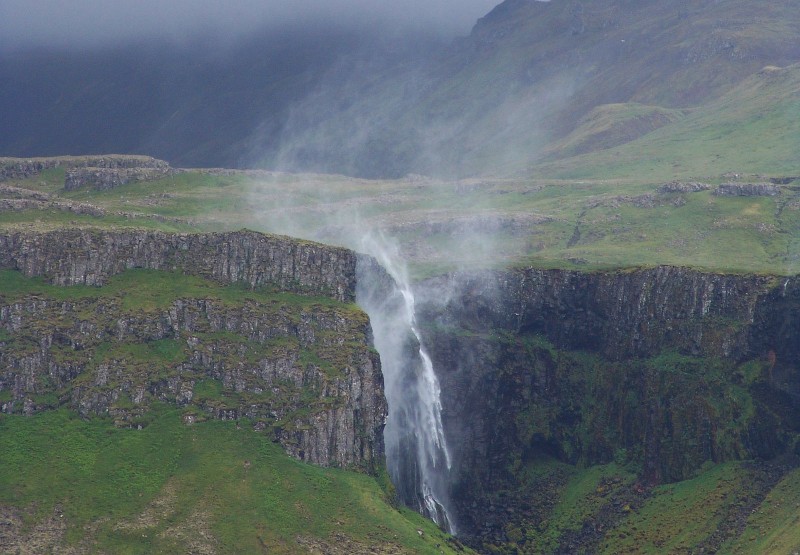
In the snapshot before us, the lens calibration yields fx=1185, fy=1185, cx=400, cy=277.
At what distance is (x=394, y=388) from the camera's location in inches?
7603

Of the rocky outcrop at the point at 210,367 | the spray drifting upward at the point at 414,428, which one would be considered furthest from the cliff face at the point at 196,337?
the spray drifting upward at the point at 414,428

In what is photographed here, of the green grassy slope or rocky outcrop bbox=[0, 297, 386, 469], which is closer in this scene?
the green grassy slope

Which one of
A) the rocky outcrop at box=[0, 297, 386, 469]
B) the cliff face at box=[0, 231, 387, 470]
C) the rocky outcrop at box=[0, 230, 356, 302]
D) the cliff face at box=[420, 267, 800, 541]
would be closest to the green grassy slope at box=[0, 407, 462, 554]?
the rocky outcrop at box=[0, 297, 386, 469]

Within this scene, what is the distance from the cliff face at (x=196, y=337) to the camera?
525 ft

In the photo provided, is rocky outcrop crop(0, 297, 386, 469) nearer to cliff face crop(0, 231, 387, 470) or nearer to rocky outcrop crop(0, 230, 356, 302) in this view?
cliff face crop(0, 231, 387, 470)

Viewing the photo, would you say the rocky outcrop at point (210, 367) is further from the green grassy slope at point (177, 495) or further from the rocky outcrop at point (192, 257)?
the rocky outcrop at point (192, 257)

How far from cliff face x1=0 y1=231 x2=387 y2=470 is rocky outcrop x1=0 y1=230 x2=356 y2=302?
0.20 metres

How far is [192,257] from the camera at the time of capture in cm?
18038

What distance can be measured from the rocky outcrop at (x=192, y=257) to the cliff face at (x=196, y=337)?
0.20 metres

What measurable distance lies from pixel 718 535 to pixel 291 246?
74993 mm

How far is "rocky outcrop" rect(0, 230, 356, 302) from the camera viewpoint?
17238 cm

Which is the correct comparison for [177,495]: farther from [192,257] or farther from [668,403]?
[668,403]

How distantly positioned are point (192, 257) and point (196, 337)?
56.0 feet

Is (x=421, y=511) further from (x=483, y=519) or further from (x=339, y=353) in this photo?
(x=339, y=353)
